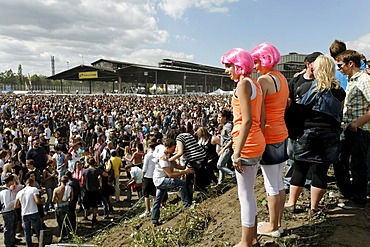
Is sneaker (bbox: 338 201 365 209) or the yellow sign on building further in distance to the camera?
the yellow sign on building

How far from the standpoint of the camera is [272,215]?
2988 mm

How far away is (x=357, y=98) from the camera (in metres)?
3.58

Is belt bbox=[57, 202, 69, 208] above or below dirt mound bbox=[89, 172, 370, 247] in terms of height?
below

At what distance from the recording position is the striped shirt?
18.8 ft

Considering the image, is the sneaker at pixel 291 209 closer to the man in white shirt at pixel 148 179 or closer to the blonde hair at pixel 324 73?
the blonde hair at pixel 324 73

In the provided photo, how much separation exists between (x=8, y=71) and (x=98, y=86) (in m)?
31.3

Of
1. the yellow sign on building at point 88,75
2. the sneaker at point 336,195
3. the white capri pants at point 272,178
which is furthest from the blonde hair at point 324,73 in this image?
the yellow sign on building at point 88,75

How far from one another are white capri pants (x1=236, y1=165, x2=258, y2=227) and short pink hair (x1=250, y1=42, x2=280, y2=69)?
990mm

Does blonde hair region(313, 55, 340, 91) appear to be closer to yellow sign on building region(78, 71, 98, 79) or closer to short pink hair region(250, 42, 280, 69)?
short pink hair region(250, 42, 280, 69)

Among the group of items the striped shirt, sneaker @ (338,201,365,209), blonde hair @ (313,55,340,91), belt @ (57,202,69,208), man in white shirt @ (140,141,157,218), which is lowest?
belt @ (57,202,69,208)

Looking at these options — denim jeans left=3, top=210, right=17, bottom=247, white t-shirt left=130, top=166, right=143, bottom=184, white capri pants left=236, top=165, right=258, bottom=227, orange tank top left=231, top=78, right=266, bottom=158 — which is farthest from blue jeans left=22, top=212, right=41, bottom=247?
orange tank top left=231, top=78, right=266, bottom=158

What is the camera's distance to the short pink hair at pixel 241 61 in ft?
8.71

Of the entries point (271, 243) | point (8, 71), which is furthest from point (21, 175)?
point (8, 71)

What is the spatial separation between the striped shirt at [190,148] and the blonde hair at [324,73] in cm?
296
